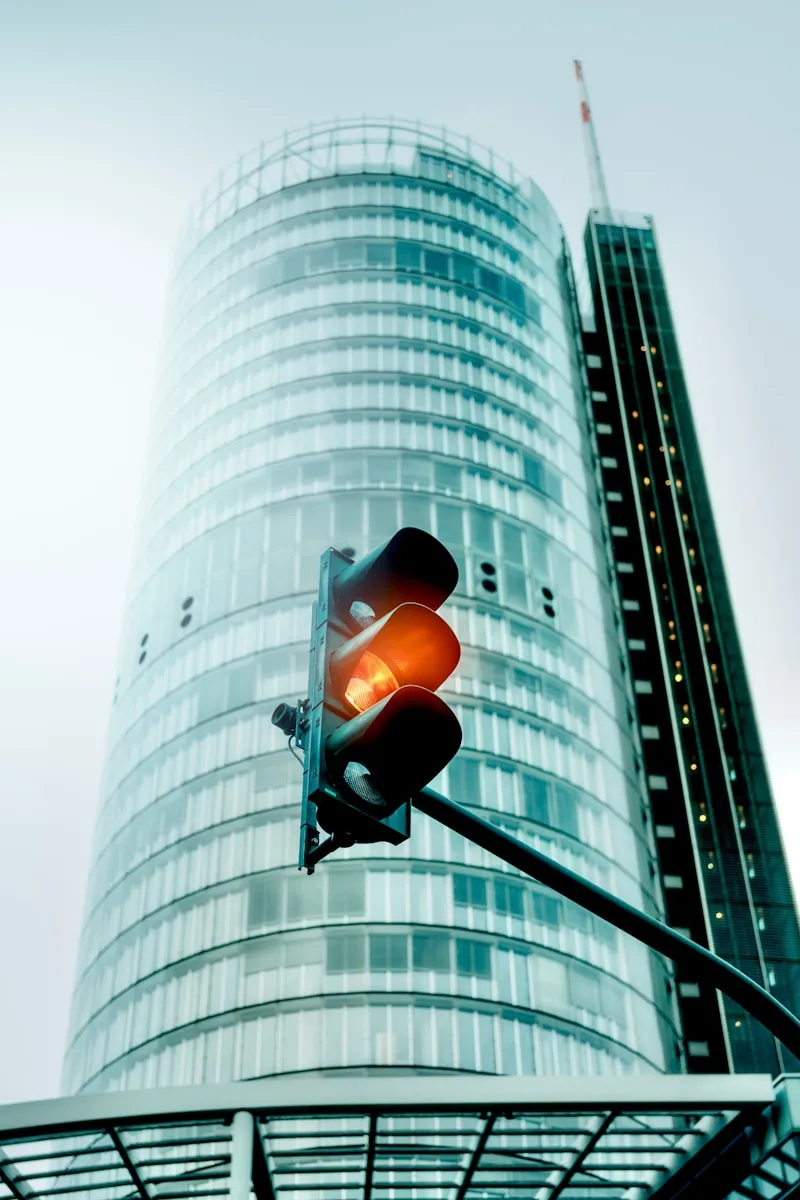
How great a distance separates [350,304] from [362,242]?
478cm

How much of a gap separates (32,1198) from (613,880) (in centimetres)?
3602

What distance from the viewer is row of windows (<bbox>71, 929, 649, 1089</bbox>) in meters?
46.8

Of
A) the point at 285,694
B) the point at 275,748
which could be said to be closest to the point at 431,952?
the point at 275,748

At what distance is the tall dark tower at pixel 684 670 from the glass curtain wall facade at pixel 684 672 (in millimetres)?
93

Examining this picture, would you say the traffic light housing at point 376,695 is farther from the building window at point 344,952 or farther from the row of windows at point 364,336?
the row of windows at point 364,336

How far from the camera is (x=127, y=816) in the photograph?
190 feet

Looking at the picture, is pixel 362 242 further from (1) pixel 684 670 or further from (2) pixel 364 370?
(1) pixel 684 670

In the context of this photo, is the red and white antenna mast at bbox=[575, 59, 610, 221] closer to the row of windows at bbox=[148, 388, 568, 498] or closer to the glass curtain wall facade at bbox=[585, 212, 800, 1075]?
the glass curtain wall facade at bbox=[585, 212, 800, 1075]

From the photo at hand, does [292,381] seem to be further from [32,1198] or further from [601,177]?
[601,177]

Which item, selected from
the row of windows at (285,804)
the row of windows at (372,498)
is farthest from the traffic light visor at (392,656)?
the row of windows at (372,498)

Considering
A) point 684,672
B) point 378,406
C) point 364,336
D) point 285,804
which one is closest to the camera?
point 285,804

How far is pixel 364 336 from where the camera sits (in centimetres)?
6644

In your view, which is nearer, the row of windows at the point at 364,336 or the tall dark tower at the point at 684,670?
the row of windows at the point at 364,336

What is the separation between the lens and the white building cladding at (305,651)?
4759 cm
